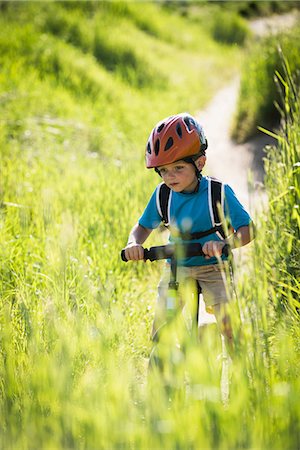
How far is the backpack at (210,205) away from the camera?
2.93 metres

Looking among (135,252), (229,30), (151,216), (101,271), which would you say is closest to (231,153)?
(101,271)

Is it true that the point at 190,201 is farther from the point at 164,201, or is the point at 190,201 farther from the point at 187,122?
the point at 187,122

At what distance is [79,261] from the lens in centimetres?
364

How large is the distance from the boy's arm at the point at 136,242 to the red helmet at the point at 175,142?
0.34 m

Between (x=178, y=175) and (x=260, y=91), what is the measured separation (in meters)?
5.16

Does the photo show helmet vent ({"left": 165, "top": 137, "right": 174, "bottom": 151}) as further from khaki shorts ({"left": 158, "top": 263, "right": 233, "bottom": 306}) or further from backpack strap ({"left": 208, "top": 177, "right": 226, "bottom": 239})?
khaki shorts ({"left": 158, "top": 263, "right": 233, "bottom": 306})

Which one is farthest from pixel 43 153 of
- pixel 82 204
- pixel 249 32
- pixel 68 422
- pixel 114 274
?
pixel 249 32

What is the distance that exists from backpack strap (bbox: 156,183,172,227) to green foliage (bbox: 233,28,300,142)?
15.0 feet

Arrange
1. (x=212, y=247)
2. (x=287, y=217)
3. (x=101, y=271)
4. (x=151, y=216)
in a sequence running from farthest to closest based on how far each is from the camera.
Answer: (x=101, y=271) → (x=287, y=217) → (x=151, y=216) → (x=212, y=247)

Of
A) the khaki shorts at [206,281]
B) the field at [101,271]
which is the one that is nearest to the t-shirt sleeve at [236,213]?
the field at [101,271]

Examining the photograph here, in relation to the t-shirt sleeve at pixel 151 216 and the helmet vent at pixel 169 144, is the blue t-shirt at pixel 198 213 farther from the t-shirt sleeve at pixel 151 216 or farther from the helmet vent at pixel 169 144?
the helmet vent at pixel 169 144

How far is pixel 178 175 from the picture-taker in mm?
3012

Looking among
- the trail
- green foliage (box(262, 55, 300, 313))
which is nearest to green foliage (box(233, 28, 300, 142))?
the trail

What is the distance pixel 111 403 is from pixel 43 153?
4380mm
